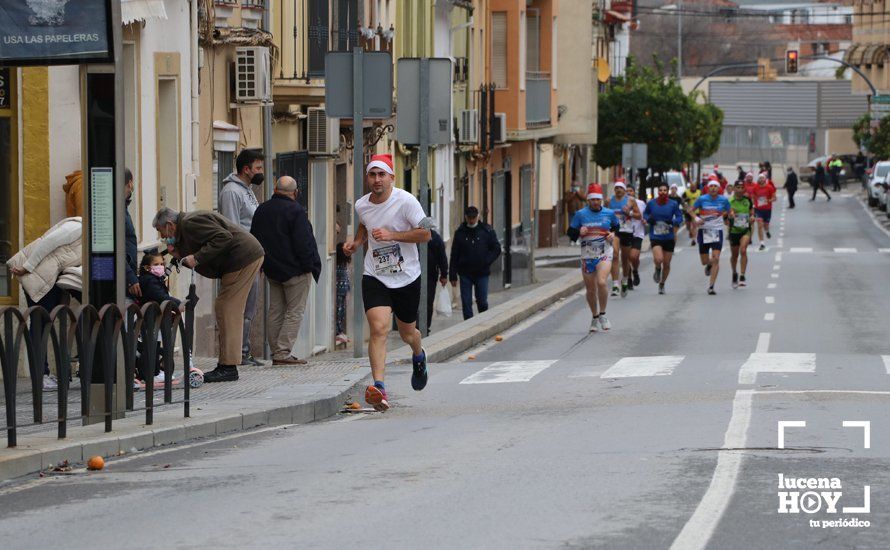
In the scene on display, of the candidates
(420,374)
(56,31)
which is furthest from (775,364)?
(56,31)

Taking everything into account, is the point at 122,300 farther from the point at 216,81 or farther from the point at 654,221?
the point at 654,221

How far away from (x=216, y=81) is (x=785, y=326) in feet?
27.2

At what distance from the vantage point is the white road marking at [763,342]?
19.7 metres

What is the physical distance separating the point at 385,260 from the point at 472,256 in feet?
43.0

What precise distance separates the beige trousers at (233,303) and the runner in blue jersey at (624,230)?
627 inches

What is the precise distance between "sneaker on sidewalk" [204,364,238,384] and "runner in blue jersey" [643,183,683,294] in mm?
16776

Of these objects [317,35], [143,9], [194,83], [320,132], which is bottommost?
[320,132]

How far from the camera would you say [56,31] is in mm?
11352

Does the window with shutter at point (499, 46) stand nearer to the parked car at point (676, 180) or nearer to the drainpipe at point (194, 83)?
the drainpipe at point (194, 83)

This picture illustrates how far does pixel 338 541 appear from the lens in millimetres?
7801

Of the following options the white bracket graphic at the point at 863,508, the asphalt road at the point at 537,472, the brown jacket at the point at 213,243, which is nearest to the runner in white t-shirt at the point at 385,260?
the asphalt road at the point at 537,472

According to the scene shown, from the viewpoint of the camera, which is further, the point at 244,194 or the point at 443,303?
the point at 443,303

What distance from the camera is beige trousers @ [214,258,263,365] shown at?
1473cm

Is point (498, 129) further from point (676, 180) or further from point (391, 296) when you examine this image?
point (676, 180)
